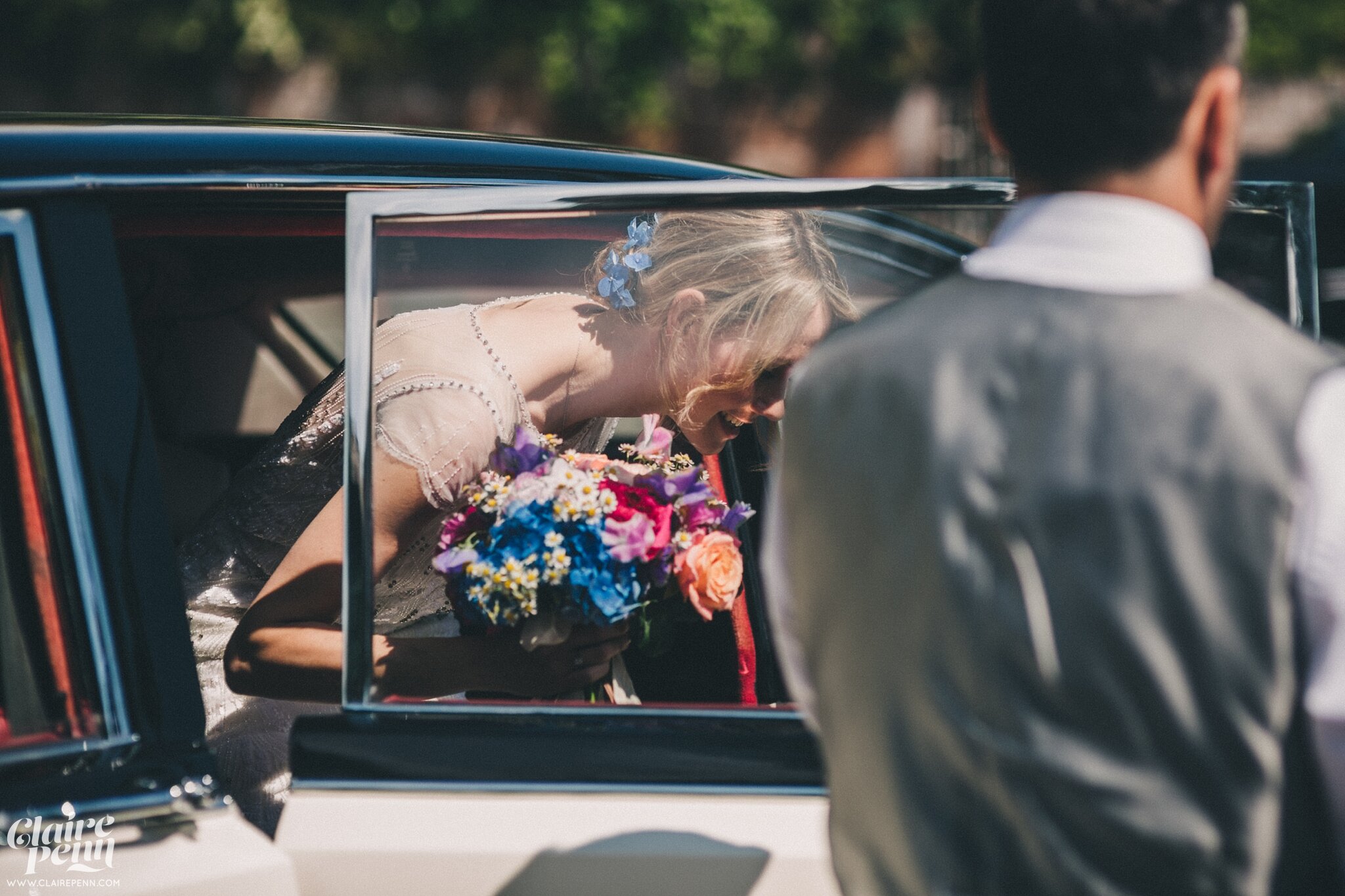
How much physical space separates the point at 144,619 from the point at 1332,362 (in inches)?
52.3

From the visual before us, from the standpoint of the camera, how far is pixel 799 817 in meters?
1.34

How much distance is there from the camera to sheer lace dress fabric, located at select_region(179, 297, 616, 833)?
5.68ft

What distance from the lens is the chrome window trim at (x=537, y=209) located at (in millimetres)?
1443

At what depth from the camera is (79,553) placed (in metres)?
1.42

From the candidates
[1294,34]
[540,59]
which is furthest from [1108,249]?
[1294,34]

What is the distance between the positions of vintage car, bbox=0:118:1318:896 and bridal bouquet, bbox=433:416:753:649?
17cm

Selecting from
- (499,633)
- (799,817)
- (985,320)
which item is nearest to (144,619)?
(499,633)

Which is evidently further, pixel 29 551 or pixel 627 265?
pixel 627 265

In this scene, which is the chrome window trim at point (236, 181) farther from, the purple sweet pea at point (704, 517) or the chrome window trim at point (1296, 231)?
the chrome window trim at point (1296, 231)

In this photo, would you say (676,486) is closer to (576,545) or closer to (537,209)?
(576,545)

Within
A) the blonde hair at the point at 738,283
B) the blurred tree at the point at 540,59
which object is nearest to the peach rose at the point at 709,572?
the blonde hair at the point at 738,283

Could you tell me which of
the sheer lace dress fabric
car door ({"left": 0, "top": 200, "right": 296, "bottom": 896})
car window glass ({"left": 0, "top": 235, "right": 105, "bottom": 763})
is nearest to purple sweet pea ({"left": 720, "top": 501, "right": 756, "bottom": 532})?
the sheer lace dress fabric

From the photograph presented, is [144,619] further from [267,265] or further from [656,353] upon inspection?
[267,265]

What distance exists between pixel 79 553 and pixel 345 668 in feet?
1.17
